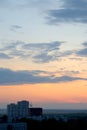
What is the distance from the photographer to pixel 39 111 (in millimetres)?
123125

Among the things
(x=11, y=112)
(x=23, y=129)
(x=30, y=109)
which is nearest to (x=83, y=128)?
(x=23, y=129)

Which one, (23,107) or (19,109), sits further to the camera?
(19,109)

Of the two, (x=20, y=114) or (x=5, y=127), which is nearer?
(x=5, y=127)

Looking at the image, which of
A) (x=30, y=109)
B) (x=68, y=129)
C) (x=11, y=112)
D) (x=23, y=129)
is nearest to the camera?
(x=23, y=129)

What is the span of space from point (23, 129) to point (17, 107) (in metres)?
58.3

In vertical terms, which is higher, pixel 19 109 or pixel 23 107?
pixel 23 107

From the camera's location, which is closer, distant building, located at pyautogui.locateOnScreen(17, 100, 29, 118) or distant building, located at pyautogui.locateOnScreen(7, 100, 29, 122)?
distant building, located at pyautogui.locateOnScreen(7, 100, 29, 122)

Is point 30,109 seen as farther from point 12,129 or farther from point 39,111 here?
point 12,129

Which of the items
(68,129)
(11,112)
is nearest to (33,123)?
(68,129)

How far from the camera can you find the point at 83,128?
207 ft

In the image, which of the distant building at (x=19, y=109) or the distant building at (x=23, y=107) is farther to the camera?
the distant building at (x=23, y=107)

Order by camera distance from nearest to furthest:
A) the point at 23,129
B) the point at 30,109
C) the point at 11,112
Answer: the point at 23,129 → the point at 11,112 → the point at 30,109

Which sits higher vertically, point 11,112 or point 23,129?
point 11,112

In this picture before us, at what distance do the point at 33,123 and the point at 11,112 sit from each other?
50440 millimetres
